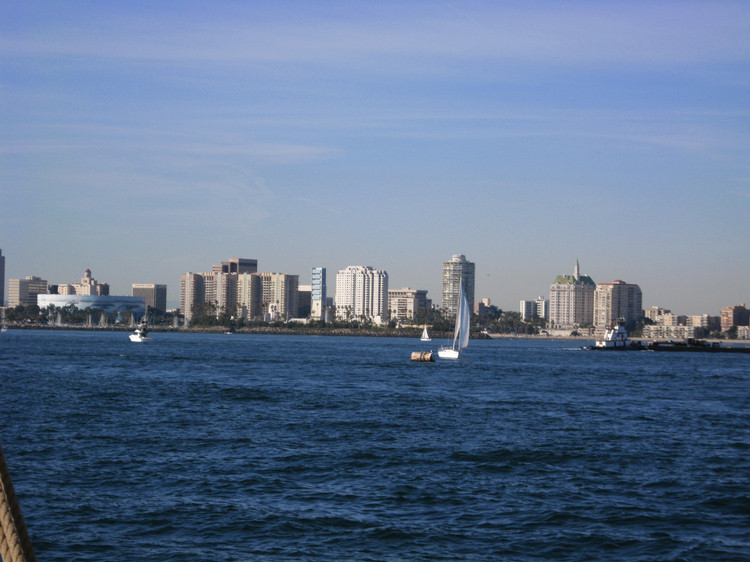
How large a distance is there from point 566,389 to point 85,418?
4254 cm

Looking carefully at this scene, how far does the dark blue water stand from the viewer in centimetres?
2164

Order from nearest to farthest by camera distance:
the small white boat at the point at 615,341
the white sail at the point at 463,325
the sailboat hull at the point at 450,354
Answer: the white sail at the point at 463,325 → the sailboat hull at the point at 450,354 → the small white boat at the point at 615,341

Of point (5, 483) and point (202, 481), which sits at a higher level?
point (5, 483)

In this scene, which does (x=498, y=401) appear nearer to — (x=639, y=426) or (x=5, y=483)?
(x=639, y=426)

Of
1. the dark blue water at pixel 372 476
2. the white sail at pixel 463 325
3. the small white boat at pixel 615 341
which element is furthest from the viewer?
the small white boat at pixel 615 341

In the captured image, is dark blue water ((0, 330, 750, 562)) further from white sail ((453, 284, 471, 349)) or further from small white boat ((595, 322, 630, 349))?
small white boat ((595, 322, 630, 349))

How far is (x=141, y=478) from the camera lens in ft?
94.3

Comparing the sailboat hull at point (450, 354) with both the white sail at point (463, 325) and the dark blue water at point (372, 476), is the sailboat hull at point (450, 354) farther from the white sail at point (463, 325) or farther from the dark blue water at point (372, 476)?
the dark blue water at point (372, 476)

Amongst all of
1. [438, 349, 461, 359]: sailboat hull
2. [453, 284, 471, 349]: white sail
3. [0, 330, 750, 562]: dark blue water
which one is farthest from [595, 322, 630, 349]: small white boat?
[0, 330, 750, 562]: dark blue water

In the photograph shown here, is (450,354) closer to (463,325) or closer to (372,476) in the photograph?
(463,325)

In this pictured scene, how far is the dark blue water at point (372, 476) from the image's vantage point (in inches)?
852

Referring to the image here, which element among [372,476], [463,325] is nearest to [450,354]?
[463,325]

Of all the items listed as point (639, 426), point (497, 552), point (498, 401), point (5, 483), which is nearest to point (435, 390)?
point (498, 401)

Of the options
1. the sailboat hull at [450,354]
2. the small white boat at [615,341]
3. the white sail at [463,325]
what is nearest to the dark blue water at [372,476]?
the white sail at [463,325]
